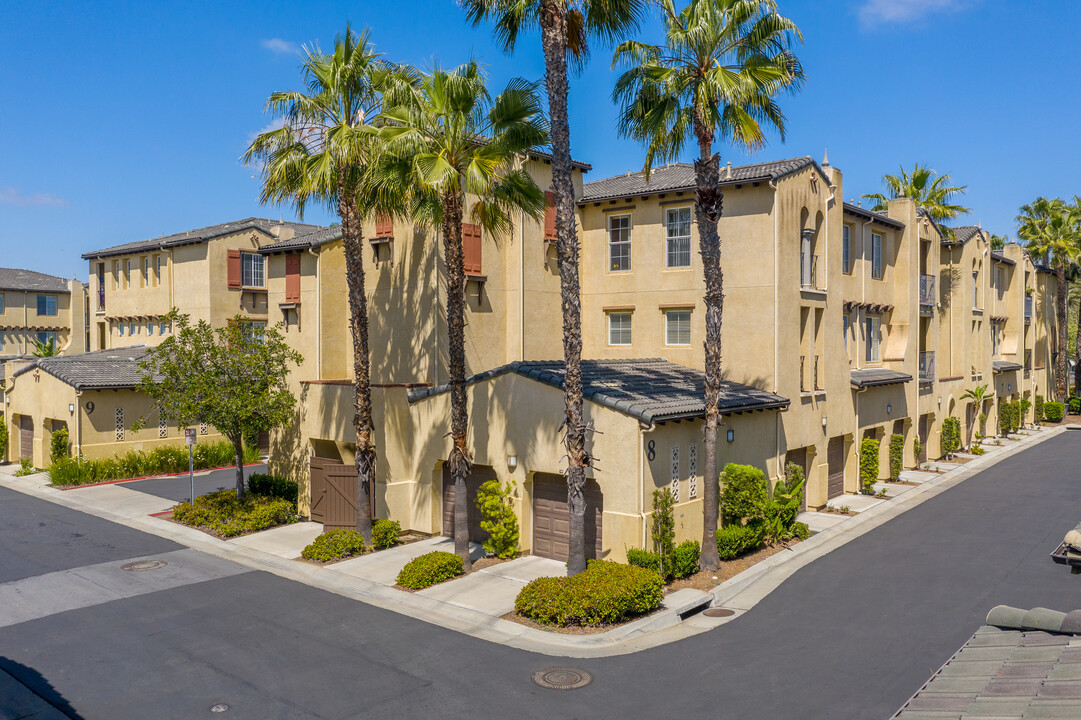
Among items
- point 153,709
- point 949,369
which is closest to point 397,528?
point 153,709

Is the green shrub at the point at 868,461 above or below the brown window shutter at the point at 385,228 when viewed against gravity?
below

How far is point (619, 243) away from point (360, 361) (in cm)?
1063

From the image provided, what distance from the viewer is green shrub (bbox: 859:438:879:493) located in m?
26.6

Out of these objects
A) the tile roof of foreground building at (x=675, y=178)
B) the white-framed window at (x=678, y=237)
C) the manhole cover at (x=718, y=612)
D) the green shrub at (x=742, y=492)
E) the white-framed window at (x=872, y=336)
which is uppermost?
the tile roof of foreground building at (x=675, y=178)

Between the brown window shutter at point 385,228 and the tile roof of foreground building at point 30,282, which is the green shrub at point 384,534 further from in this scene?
the tile roof of foreground building at point 30,282

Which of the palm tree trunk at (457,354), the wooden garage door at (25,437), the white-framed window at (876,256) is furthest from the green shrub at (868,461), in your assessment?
the wooden garage door at (25,437)

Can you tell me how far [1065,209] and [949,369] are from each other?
23.6 meters

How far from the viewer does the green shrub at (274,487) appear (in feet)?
78.0

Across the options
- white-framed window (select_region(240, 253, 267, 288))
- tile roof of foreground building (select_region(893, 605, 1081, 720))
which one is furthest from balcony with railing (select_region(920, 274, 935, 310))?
white-framed window (select_region(240, 253, 267, 288))

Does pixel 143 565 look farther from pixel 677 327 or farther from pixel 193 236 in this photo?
pixel 193 236

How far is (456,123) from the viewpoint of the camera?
16781 millimetres

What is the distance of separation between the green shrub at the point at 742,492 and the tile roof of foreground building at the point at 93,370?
74.5ft

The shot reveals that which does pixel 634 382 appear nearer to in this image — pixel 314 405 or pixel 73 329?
pixel 314 405

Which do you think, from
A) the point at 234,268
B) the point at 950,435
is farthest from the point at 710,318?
the point at 234,268
